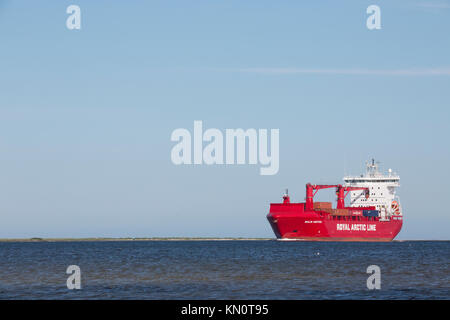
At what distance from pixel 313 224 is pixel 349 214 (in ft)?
34.0

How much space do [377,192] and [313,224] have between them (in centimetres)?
2314

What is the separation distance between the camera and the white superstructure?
118787 mm

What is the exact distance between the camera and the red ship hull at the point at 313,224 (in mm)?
102875

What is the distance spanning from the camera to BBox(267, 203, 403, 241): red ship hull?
10288 cm

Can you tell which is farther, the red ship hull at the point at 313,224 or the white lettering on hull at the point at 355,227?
the white lettering on hull at the point at 355,227

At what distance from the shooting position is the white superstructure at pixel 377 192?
11879 centimetres

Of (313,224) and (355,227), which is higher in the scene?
(313,224)

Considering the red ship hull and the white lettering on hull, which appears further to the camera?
the white lettering on hull

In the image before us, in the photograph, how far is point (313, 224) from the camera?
103 m

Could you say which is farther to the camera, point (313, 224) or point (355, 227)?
point (355, 227)
